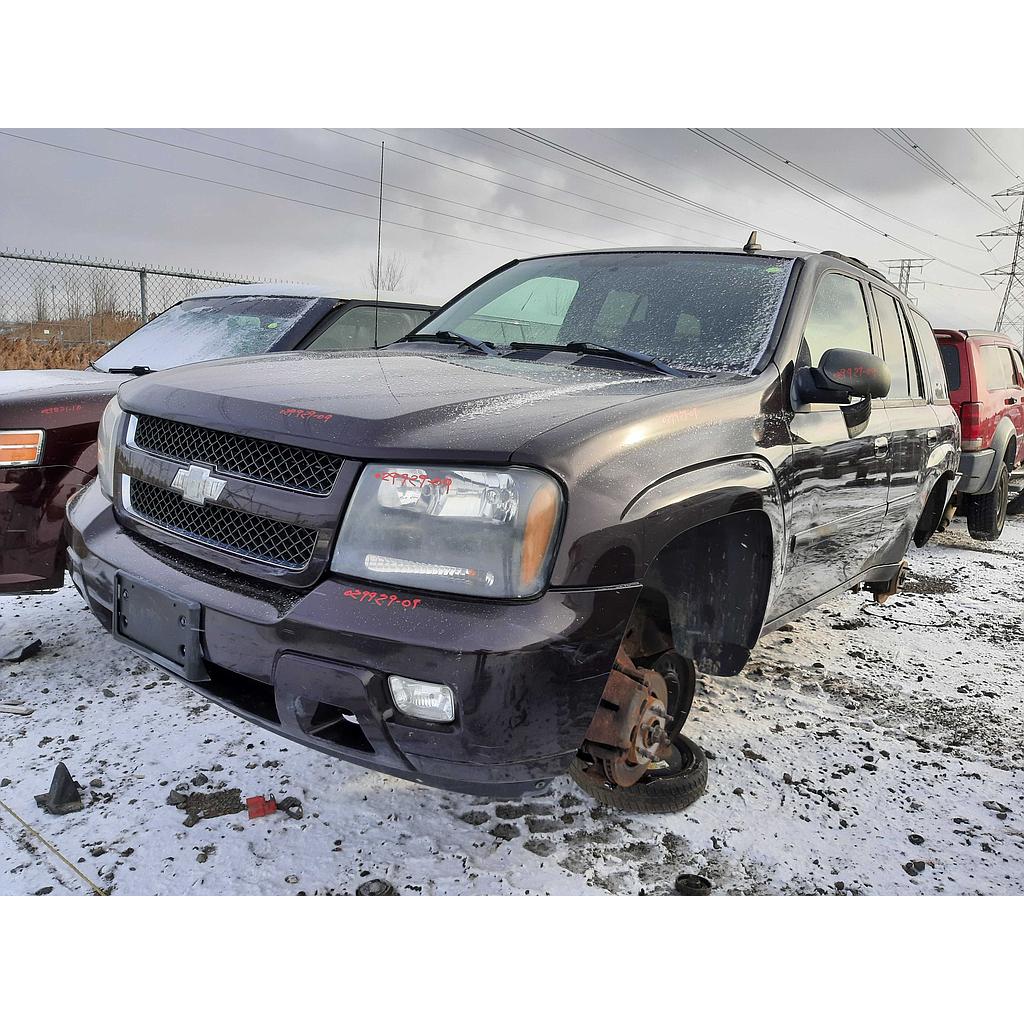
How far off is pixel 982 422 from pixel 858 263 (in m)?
3.90

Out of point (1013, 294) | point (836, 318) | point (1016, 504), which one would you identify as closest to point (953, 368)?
point (1013, 294)

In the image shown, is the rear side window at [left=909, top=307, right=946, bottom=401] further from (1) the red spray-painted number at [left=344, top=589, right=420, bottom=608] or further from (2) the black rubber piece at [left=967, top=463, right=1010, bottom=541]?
(1) the red spray-painted number at [left=344, top=589, right=420, bottom=608]

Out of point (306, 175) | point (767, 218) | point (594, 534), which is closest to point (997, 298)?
point (767, 218)

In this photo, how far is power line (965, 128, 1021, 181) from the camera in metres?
4.92

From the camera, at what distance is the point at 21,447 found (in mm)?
2855

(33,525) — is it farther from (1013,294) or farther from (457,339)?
(1013,294)

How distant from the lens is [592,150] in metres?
5.35

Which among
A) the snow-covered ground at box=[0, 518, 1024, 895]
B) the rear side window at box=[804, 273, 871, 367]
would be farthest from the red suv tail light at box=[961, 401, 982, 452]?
the rear side window at box=[804, 273, 871, 367]

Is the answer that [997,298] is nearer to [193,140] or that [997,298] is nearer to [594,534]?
[193,140]

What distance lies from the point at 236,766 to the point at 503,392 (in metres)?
1.45

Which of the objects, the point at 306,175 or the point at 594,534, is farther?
the point at 306,175

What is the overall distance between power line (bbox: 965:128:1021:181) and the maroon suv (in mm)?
3521

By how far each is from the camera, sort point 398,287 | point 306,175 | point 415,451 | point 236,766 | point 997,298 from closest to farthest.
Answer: point 415,451
point 236,766
point 398,287
point 306,175
point 997,298

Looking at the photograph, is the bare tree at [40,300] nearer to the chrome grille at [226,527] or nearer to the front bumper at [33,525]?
the front bumper at [33,525]
